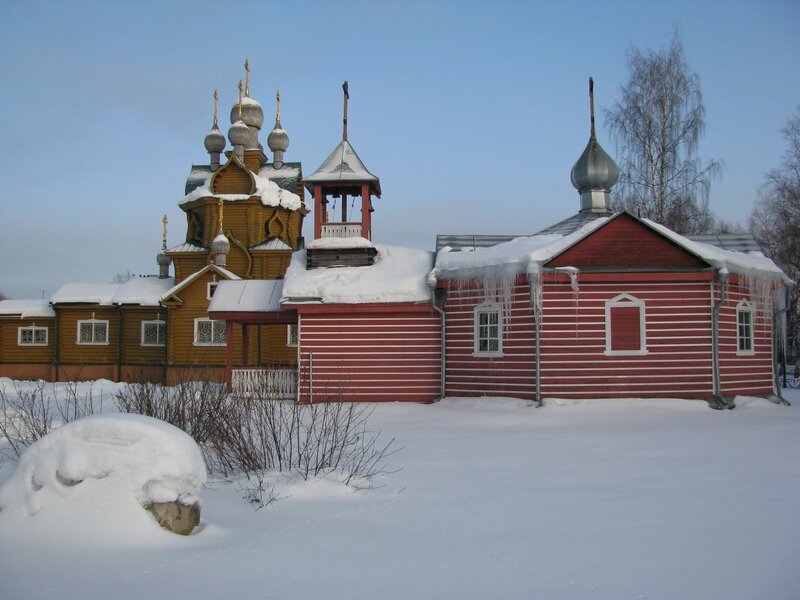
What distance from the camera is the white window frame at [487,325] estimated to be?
1561cm

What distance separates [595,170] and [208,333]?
14.0 meters

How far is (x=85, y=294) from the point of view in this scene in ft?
89.4

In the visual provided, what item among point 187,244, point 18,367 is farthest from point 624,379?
point 18,367

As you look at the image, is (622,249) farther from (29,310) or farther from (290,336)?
(29,310)

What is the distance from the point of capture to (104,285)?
1109 inches

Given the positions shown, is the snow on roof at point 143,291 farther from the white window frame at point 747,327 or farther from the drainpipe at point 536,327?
the white window frame at point 747,327

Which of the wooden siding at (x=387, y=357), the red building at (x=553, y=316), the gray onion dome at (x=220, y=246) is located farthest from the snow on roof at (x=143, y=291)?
the wooden siding at (x=387, y=357)

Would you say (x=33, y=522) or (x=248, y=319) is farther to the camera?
(x=248, y=319)

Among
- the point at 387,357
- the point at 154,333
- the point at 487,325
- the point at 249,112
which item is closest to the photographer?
the point at 487,325

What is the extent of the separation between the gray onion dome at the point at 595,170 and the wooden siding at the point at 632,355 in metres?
4.53

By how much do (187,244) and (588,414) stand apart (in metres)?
19.4

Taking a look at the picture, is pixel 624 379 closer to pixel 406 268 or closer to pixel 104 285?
pixel 406 268

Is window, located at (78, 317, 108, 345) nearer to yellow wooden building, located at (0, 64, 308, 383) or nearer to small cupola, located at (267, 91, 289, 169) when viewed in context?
yellow wooden building, located at (0, 64, 308, 383)

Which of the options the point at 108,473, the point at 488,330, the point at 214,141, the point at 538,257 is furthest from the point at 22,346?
the point at 108,473
